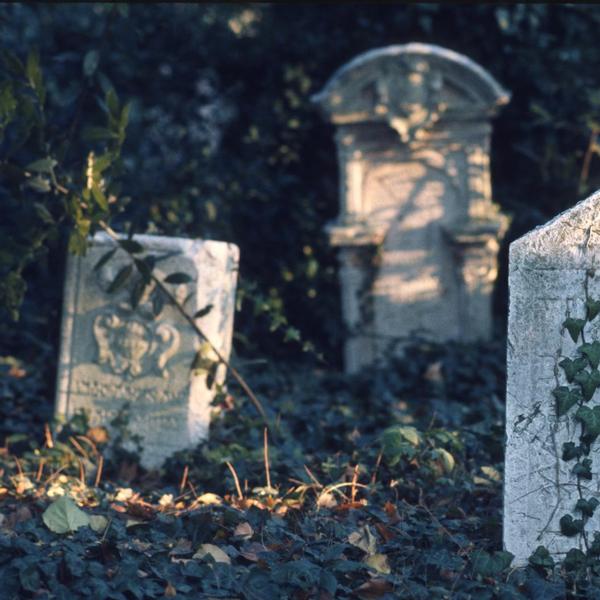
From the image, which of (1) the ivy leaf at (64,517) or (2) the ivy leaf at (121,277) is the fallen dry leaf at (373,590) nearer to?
(1) the ivy leaf at (64,517)

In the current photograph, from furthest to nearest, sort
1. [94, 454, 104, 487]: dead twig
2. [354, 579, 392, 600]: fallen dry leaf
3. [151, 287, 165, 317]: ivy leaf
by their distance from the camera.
→ [151, 287, 165, 317]: ivy leaf → [94, 454, 104, 487]: dead twig → [354, 579, 392, 600]: fallen dry leaf

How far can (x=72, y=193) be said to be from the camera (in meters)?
4.41

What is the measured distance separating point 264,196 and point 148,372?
2870 millimetres

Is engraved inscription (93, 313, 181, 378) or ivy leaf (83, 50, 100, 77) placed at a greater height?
ivy leaf (83, 50, 100, 77)

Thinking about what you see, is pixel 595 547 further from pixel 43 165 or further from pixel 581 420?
pixel 43 165

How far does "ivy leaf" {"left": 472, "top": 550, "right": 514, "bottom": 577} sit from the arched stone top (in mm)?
3738

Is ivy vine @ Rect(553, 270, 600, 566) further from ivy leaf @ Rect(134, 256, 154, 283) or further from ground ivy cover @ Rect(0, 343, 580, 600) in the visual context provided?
ivy leaf @ Rect(134, 256, 154, 283)

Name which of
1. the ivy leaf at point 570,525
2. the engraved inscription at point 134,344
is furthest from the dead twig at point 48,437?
the ivy leaf at point 570,525

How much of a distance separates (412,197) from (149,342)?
254 centimetres

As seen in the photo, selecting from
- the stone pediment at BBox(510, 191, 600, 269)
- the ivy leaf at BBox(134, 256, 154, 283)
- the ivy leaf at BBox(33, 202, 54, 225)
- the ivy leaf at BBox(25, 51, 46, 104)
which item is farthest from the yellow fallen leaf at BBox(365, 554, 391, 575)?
the ivy leaf at BBox(25, 51, 46, 104)

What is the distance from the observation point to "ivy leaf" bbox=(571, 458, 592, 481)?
3.08 meters

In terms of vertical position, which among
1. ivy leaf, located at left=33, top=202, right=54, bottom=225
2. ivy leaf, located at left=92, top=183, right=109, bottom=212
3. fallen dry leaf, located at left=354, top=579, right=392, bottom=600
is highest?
ivy leaf, located at left=92, top=183, right=109, bottom=212

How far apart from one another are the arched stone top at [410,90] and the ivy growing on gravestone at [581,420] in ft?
11.4

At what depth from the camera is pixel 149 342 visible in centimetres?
452
